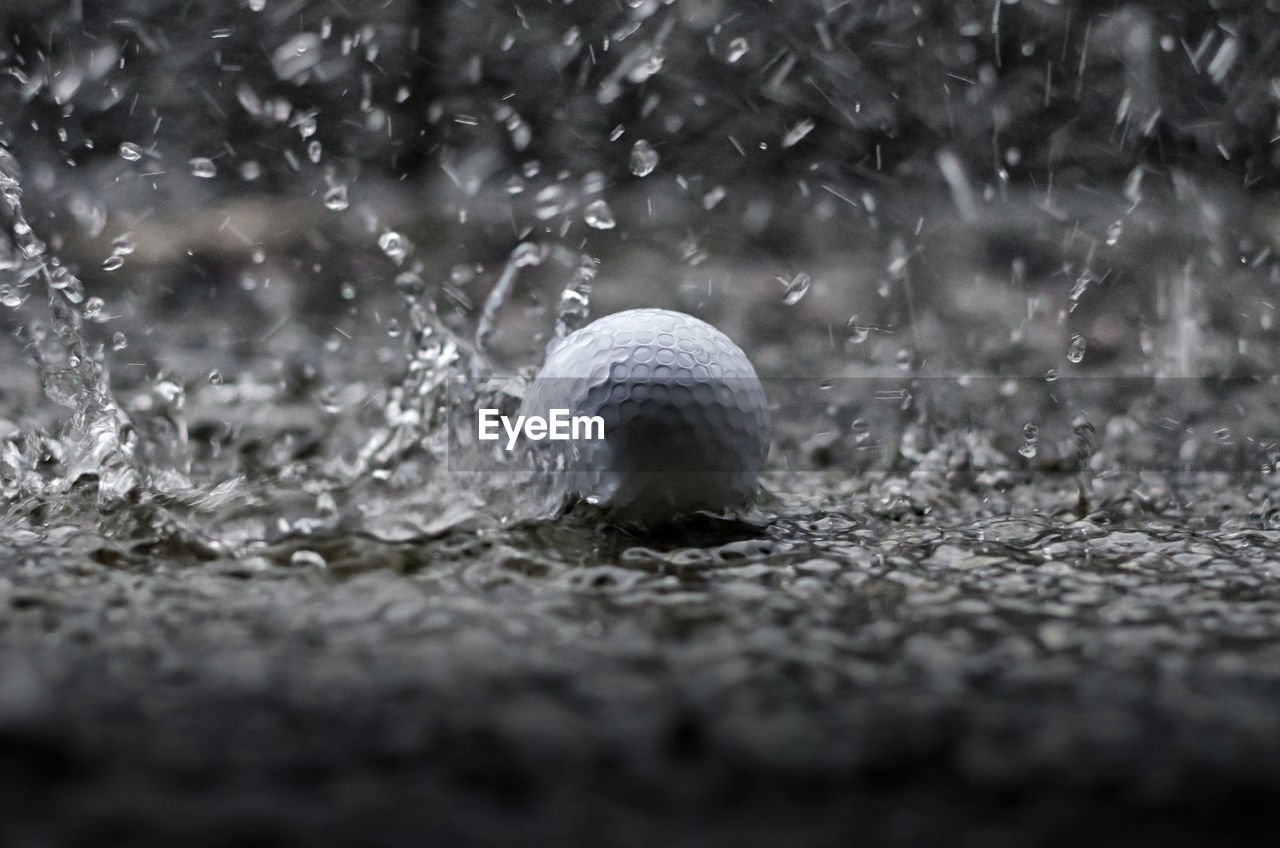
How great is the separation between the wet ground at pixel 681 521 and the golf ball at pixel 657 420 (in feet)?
0.17

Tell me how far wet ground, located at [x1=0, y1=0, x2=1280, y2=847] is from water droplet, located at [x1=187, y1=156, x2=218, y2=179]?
0.02 m

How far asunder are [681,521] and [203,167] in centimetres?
317

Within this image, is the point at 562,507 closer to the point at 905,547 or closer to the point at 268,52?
the point at 905,547

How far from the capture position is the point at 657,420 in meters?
1.11

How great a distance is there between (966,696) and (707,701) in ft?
0.57

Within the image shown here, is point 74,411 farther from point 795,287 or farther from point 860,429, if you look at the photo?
point 795,287

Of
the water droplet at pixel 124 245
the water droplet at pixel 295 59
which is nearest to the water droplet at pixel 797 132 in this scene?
the water droplet at pixel 295 59

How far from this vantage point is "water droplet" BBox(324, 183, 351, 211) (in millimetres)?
3596

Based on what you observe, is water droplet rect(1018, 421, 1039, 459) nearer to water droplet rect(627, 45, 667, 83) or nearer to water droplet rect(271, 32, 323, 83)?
water droplet rect(627, 45, 667, 83)

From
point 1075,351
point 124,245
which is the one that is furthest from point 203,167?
point 1075,351

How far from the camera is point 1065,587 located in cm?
96

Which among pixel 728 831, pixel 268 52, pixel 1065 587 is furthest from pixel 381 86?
pixel 728 831

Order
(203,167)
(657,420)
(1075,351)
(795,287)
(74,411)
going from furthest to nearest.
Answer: (203,167) < (795,287) < (1075,351) < (74,411) < (657,420)

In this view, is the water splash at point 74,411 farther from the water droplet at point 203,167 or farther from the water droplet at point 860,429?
the water droplet at point 203,167
